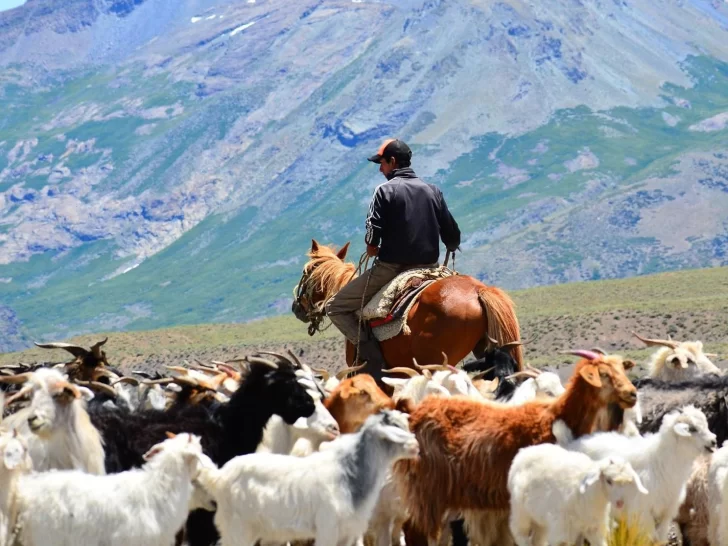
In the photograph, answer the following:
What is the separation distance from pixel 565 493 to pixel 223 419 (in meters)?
3.16

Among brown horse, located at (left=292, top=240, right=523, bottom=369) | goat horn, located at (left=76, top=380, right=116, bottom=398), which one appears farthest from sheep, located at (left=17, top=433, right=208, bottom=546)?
brown horse, located at (left=292, top=240, right=523, bottom=369)

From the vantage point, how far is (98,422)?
11312mm

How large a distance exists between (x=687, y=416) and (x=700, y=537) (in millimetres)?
1063

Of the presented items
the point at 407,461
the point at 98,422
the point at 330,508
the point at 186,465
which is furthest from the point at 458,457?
the point at 98,422

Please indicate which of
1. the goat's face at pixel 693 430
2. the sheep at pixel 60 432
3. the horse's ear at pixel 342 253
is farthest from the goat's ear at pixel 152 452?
the horse's ear at pixel 342 253

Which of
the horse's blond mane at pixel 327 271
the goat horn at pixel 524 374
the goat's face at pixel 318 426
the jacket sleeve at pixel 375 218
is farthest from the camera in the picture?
the horse's blond mane at pixel 327 271

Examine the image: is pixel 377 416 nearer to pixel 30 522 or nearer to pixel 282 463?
pixel 282 463

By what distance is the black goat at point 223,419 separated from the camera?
11.2 metres

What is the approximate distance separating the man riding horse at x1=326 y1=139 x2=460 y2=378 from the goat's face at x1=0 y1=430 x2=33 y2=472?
628cm

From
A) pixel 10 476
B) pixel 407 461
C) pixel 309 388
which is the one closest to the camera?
pixel 10 476

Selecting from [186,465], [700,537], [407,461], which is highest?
[186,465]

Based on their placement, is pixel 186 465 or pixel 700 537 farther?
pixel 700 537

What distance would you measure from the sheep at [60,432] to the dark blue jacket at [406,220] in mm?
5023

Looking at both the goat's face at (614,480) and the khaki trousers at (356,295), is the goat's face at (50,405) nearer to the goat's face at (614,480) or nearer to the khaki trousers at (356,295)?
the goat's face at (614,480)
